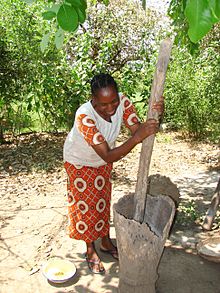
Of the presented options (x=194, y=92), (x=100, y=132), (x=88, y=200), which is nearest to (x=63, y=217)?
(x=88, y=200)

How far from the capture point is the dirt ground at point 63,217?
2.59 metres

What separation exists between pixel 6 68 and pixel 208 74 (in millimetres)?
3407

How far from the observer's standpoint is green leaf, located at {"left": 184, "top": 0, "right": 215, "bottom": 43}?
2.83 feet

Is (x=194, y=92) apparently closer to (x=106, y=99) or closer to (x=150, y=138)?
(x=106, y=99)

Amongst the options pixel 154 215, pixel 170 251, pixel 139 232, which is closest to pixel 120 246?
pixel 139 232

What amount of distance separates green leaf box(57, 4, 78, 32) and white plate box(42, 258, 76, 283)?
6.43 ft

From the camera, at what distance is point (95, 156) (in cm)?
245

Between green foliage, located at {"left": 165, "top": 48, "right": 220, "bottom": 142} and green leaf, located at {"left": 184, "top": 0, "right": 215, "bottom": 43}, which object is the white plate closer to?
green leaf, located at {"left": 184, "top": 0, "right": 215, "bottom": 43}

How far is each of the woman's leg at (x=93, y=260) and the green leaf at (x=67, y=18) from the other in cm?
202

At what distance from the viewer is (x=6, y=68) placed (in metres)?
5.67

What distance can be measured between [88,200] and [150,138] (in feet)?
2.85

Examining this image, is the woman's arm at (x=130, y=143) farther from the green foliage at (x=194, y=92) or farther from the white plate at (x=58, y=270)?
the green foliage at (x=194, y=92)

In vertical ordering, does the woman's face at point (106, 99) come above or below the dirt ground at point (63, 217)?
above

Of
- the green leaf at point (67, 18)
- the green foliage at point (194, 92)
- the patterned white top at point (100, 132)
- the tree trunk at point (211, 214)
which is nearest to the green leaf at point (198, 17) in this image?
the green leaf at point (67, 18)
